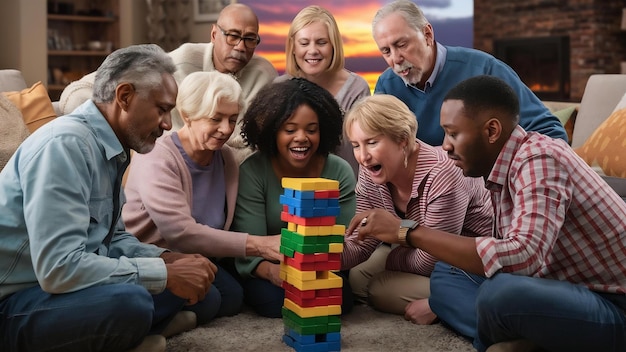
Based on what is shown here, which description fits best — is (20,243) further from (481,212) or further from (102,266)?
(481,212)

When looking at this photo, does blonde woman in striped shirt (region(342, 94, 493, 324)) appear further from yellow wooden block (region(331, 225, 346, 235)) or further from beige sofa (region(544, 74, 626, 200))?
beige sofa (region(544, 74, 626, 200))

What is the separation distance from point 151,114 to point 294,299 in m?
0.72

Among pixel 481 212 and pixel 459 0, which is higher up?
pixel 459 0

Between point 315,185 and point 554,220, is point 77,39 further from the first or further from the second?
point 554,220

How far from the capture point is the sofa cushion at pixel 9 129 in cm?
315

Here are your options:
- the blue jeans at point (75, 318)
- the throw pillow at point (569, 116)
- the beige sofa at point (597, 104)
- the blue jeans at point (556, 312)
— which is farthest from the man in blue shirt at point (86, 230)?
the throw pillow at point (569, 116)

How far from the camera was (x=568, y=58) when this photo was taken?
803cm

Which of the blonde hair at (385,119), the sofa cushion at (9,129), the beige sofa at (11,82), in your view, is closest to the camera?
the blonde hair at (385,119)

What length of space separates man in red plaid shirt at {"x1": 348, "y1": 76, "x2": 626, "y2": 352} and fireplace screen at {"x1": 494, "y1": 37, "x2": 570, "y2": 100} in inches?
245

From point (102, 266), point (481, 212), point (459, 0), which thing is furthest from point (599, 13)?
point (102, 266)

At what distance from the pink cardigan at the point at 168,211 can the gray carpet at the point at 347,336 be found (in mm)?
254

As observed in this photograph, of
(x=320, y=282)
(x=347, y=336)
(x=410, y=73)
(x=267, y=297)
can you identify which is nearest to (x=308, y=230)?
(x=320, y=282)

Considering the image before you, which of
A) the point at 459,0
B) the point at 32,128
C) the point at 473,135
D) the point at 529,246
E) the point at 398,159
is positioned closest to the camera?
the point at 529,246

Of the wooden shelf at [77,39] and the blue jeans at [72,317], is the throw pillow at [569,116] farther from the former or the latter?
the wooden shelf at [77,39]
